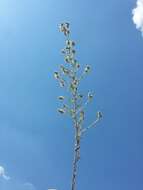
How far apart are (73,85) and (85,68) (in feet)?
6.86

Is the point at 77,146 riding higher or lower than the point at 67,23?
lower

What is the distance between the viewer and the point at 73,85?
11.9m

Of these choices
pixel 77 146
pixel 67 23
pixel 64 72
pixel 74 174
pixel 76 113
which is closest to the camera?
pixel 74 174

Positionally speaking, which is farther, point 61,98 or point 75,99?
point 61,98

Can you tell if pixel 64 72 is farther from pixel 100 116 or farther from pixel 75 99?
pixel 100 116

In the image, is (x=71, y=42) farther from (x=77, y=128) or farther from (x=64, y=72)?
(x=77, y=128)

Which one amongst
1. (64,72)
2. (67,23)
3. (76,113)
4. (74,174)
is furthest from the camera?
(67,23)

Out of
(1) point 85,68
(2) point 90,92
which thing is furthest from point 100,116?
(1) point 85,68

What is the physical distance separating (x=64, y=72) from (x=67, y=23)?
7.08 feet

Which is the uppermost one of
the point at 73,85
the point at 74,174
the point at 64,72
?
the point at 64,72

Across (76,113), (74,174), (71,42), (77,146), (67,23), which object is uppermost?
(67,23)

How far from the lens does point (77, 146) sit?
35.5 feet

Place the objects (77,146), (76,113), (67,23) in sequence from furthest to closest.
→ 1. (67,23)
2. (76,113)
3. (77,146)

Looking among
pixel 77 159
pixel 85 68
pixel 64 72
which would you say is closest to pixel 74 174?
pixel 77 159
